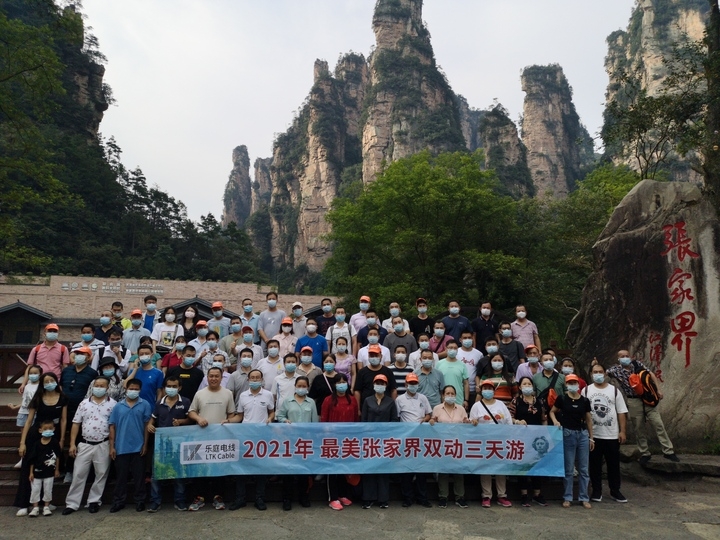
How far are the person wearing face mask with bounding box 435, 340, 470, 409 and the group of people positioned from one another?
0.01m

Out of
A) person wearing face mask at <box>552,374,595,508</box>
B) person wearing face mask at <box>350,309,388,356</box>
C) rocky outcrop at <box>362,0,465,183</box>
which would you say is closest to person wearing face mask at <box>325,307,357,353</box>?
person wearing face mask at <box>350,309,388,356</box>

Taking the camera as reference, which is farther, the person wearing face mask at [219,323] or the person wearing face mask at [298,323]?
the person wearing face mask at [219,323]

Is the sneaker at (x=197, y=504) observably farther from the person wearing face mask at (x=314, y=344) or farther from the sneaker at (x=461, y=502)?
the sneaker at (x=461, y=502)

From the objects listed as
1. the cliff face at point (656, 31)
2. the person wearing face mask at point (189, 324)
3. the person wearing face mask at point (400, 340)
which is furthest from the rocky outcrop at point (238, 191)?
the person wearing face mask at point (400, 340)

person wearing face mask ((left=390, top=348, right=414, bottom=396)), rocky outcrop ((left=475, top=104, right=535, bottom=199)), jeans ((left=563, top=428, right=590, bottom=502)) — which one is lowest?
jeans ((left=563, top=428, right=590, bottom=502))

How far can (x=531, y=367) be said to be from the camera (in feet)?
22.5

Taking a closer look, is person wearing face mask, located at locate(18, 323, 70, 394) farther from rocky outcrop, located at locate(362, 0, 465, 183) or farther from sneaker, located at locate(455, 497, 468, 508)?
rocky outcrop, located at locate(362, 0, 465, 183)

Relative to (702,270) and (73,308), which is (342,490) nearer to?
(702,270)

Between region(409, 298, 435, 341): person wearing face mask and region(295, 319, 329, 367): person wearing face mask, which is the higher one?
region(409, 298, 435, 341): person wearing face mask

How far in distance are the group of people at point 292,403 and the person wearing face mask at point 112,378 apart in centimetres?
2

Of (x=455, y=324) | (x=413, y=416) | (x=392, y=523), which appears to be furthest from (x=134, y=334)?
(x=455, y=324)

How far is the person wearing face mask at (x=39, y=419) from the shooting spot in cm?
544

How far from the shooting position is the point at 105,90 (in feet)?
170

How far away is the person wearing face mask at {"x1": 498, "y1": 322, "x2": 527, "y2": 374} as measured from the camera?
7.23m
